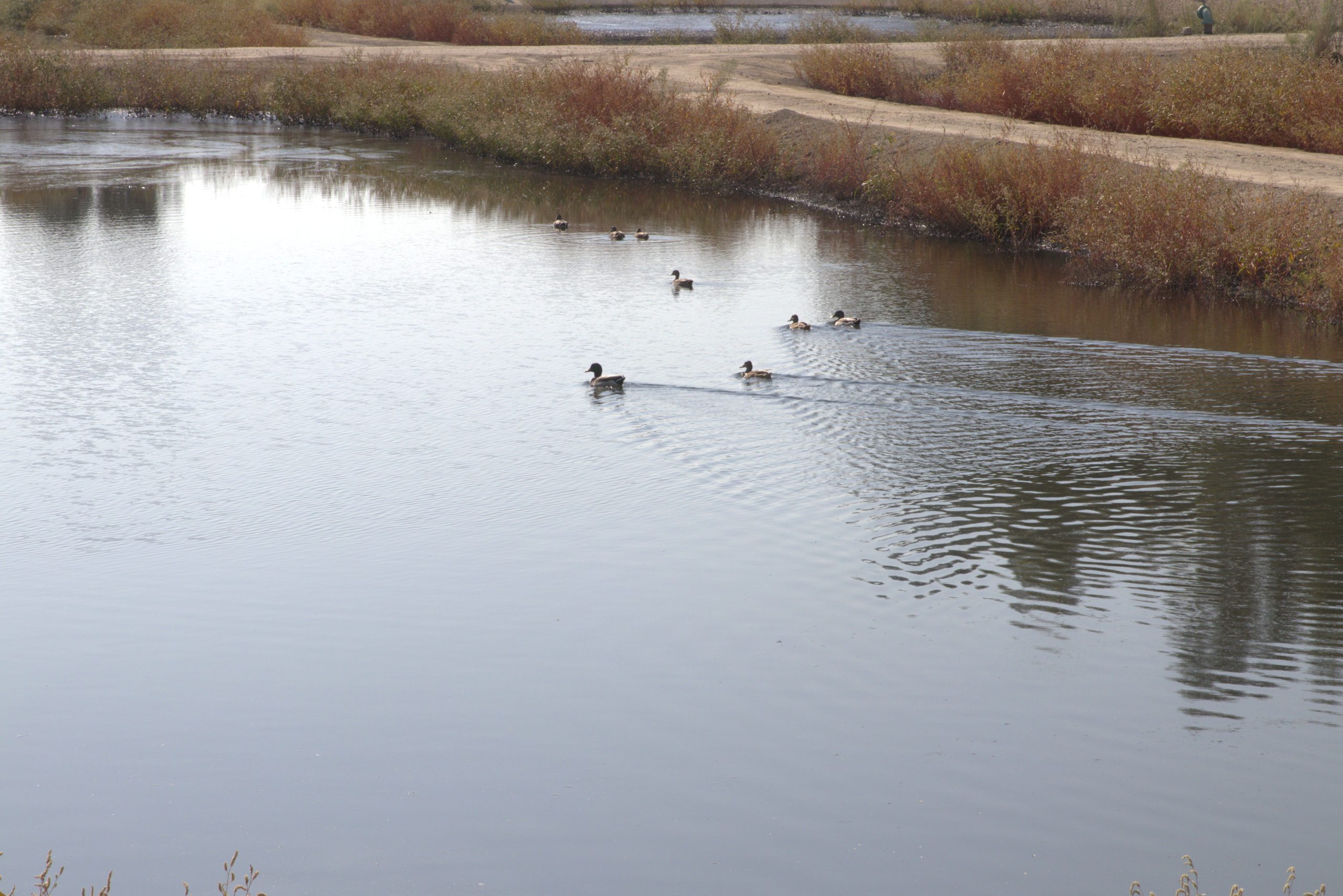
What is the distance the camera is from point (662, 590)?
10.1m

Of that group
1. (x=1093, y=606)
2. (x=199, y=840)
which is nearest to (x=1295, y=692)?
(x=1093, y=606)

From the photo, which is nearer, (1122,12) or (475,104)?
(475,104)

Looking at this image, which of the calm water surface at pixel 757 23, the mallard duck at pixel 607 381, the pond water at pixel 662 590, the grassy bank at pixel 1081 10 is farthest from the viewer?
the calm water surface at pixel 757 23

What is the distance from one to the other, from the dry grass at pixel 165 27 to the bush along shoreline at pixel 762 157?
473cm

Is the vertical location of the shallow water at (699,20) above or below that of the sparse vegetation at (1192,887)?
above

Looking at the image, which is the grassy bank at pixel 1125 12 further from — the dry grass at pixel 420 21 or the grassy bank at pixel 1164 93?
the dry grass at pixel 420 21

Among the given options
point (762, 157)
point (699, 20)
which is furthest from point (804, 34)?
point (762, 157)

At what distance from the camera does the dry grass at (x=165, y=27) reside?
152 feet

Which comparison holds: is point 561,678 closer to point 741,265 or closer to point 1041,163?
point 741,265

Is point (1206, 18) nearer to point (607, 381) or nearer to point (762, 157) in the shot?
point (762, 157)

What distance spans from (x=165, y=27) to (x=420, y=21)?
9.47m

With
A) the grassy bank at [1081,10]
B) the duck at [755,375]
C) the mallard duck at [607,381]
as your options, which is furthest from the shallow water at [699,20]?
the mallard duck at [607,381]

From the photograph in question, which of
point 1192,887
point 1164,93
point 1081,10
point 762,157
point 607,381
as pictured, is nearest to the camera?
point 1192,887

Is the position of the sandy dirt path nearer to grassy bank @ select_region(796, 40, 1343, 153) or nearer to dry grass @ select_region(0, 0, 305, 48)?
grassy bank @ select_region(796, 40, 1343, 153)
